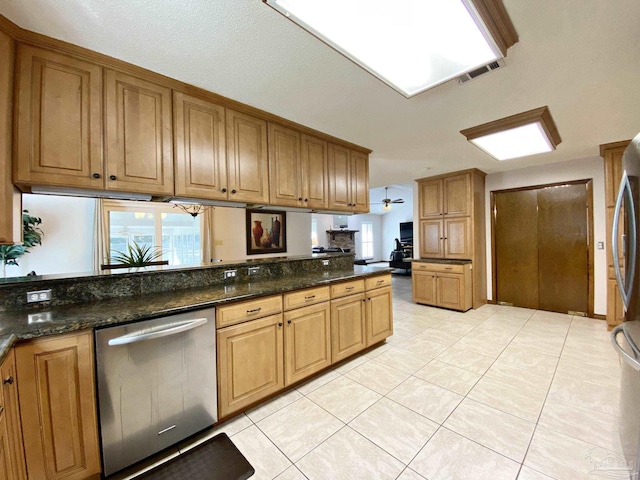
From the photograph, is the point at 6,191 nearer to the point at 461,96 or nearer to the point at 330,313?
the point at 330,313

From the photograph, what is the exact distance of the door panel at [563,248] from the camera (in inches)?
154

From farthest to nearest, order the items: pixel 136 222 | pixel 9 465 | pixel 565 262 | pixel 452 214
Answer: pixel 136 222 → pixel 452 214 → pixel 565 262 → pixel 9 465

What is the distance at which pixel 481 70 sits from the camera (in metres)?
1.68

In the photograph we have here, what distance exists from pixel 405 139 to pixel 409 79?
4.37 feet

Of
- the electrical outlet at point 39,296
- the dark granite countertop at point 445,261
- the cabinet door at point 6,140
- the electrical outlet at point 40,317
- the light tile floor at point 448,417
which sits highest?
the cabinet door at point 6,140

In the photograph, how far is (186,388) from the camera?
159 cm

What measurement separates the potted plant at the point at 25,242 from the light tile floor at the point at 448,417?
12.9 ft

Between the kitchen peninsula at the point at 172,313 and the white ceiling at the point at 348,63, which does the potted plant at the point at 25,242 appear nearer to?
the kitchen peninsula at the point at 172,313

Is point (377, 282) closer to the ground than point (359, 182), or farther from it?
closer to the ground

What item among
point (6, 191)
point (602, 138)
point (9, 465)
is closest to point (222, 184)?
point (6, 191)

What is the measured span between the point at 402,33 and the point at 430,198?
3.80 metres

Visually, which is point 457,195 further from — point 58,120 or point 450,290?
point 58,120

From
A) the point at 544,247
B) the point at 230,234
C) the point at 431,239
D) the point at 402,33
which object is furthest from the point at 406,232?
the point at 402,33

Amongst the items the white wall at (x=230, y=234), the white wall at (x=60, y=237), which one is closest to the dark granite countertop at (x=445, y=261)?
the white wall at (x=230, y=234)
